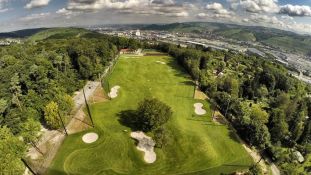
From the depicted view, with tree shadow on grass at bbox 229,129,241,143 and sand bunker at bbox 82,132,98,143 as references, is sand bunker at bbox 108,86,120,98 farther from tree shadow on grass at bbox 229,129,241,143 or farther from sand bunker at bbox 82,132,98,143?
tree shadow on grass at bbox 229,129,241,143

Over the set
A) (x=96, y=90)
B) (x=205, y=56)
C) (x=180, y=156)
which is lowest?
(x=180, y=156)

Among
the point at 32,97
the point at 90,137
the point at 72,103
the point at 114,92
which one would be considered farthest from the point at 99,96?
the point at 90,137

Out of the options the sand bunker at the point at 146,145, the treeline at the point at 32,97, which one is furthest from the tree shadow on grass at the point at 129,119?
the treeline at the point at 32,97

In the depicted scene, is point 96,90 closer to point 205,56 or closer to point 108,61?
point 108,61

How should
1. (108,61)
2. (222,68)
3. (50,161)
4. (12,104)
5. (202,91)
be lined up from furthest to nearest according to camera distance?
1. (222,68)
2. (108,61)
3. (202,91)
4. (12,104)
5. (50,161)

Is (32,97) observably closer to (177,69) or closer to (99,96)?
(99,96)

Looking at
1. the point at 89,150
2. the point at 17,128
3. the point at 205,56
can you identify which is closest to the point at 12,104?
the point at 17,128
